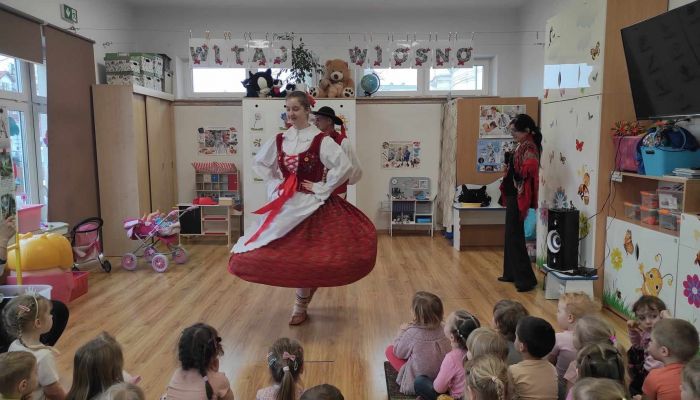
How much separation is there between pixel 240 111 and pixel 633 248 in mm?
5631

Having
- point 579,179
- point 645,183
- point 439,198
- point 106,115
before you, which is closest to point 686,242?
point 645,183

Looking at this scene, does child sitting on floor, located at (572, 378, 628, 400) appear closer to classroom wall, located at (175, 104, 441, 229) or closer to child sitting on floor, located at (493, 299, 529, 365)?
child sitting on floor, located at (493, 299, 529, 365)

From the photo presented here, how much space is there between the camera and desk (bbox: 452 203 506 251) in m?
6.54

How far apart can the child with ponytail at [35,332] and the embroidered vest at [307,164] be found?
6.01 feet

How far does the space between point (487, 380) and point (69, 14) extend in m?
6.08

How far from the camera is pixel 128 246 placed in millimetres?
6211

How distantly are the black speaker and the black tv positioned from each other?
3.35 feet

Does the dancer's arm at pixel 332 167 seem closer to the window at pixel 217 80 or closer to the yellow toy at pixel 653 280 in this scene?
the yellow toy at pixel 653 280

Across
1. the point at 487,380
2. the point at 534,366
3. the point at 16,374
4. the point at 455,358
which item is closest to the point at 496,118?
the point at 455,358

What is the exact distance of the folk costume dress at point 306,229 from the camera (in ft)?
11.2

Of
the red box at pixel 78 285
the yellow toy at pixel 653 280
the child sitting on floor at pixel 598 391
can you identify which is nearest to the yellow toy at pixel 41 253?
the red box at pixel 78 285

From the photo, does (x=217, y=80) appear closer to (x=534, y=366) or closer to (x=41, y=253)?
(x=41, y=253)

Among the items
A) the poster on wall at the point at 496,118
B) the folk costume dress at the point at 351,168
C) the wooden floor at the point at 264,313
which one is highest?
the poster on wall at the point at 496,118

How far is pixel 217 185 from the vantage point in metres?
7.63
